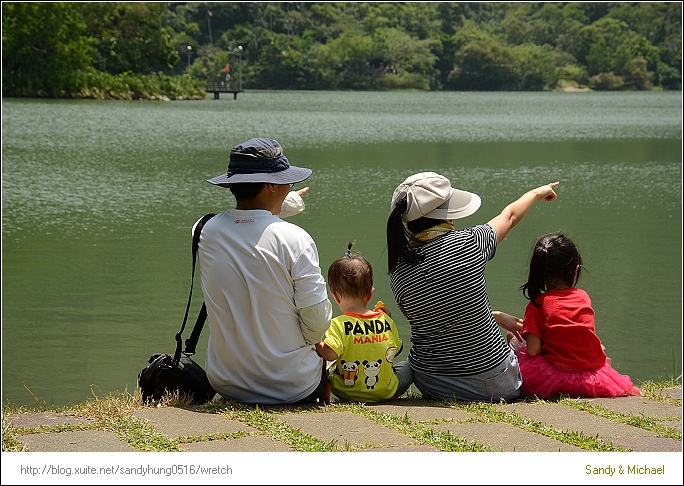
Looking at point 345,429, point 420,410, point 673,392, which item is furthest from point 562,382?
point 345,429

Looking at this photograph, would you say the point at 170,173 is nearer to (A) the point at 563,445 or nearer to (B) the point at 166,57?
(A) the point at 563,445

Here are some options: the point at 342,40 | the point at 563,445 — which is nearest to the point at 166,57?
the point at 342,40

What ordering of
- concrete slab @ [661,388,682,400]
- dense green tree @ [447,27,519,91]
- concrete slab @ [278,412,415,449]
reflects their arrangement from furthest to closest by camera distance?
dense green tree @ [447,27,519,91]
concrete slab @ [661,388,682,400]
concrete slab @ [278,412,415,449]

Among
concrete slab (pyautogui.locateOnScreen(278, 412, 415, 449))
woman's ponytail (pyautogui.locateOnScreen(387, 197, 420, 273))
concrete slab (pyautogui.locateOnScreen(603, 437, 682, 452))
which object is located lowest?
concrete slab (pyautogui.locateOnScreen(603, 437, 682, 452))

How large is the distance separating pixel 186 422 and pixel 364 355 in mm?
781

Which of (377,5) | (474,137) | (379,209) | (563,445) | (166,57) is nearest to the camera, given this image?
(563,445)

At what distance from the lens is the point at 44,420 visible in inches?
123

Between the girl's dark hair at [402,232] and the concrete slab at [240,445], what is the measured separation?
95 centimetres

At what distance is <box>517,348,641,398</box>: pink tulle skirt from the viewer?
12.1 feet

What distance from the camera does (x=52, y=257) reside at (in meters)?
8.96

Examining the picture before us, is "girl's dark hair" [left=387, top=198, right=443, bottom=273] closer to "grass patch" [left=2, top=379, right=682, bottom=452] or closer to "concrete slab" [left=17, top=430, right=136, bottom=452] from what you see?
"grass patch" [left=2, top=379, right=682, bottom=452]

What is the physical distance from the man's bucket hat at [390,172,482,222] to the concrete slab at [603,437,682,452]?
99 cm

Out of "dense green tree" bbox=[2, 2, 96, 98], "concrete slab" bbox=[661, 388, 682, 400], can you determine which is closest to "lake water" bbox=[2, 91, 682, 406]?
"concrete slab" bbox=[661, 388, 682, 400]

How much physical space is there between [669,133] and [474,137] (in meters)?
7.01
